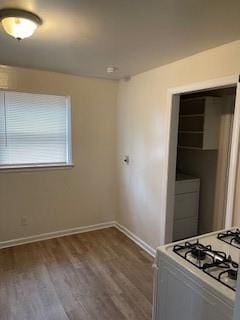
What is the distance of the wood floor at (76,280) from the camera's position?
2.21 meters

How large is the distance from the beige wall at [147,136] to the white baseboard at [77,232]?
0.09 metres

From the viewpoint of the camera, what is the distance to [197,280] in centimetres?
124

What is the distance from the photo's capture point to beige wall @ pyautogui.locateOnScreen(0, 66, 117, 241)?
10.8ft

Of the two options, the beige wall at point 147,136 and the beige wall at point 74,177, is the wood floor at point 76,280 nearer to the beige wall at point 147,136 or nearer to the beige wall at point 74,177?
the beige wall at point 74,177

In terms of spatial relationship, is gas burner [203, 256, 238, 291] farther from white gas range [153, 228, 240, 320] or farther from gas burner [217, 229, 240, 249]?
gas burner [217, 229, 240, 249]

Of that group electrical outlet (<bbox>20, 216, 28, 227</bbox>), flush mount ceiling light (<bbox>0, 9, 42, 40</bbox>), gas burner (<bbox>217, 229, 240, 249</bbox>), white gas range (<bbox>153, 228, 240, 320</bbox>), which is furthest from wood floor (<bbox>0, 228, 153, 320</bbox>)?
flush mount ceiling light (<bbox>0, 9, 42, 40</bbox>)

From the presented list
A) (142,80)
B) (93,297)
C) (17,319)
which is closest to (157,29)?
(142,80)

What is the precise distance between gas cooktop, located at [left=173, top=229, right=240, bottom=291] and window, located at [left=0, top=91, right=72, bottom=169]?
248 centimetres

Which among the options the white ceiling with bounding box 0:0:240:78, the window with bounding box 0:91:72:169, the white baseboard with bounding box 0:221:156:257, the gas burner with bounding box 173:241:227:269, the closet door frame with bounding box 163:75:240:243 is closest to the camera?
the gas burner with bounding box 173:241:227:269

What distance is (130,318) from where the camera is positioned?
2127mm

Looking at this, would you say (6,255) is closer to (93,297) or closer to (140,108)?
(93,297)

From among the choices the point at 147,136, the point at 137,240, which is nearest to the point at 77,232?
the point at 137,240

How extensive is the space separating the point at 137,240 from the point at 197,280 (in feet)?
7.83

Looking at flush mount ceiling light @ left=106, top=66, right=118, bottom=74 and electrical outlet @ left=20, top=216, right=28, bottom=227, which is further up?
flush mount ceiling light @ left=106, top=66, right=118, bottom=74
